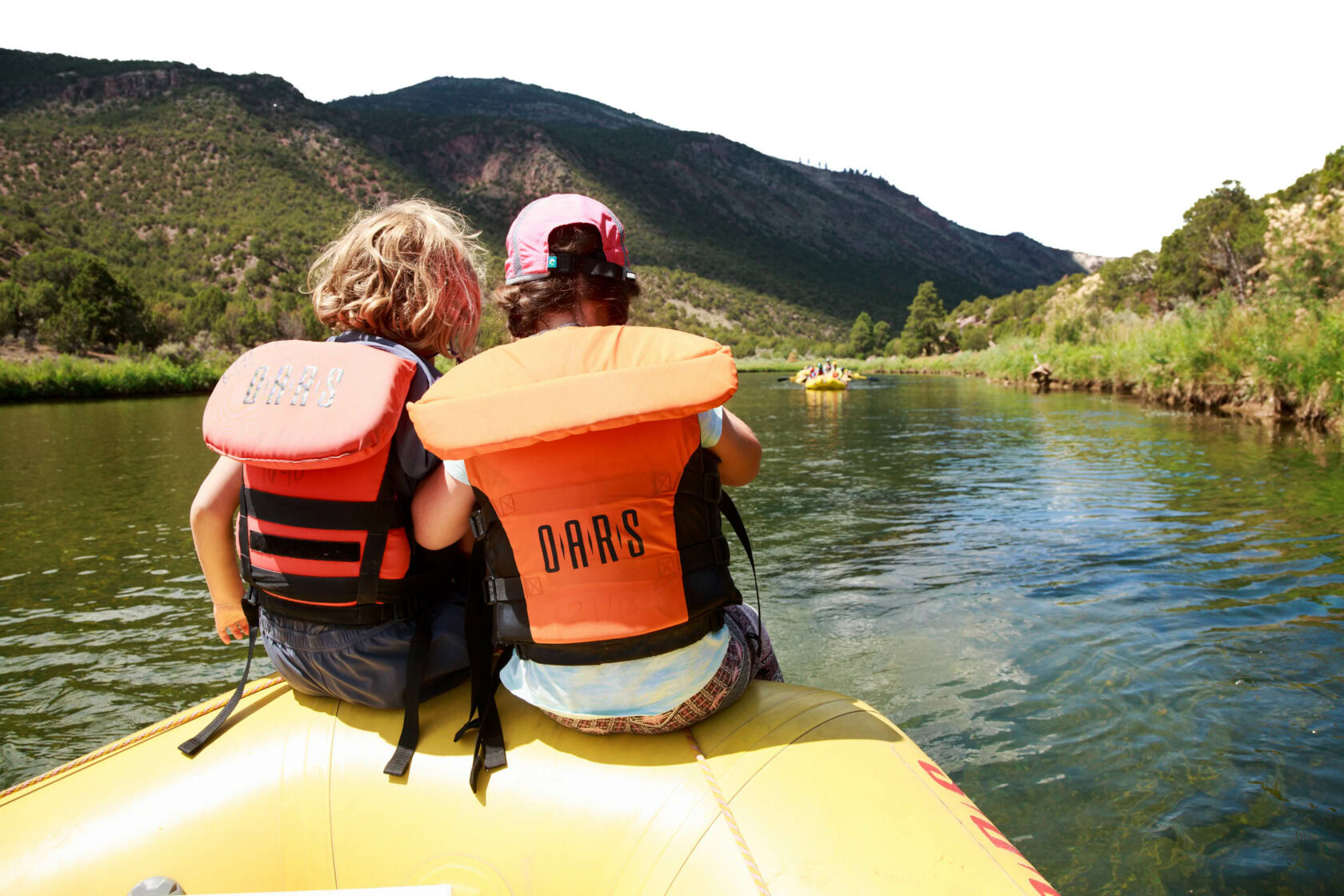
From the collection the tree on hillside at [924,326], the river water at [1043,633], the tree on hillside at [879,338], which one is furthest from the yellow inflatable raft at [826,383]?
the tree on hillside at [879,338]

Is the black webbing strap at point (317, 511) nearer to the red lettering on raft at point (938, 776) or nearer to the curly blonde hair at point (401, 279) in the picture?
the curly blonde hair at point (401, 279)

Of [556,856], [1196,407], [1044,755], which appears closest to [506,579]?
[556,856]

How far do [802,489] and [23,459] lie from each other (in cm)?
1343

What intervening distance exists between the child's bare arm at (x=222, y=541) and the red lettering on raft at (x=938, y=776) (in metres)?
1.84

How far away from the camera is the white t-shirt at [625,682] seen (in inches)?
69.8

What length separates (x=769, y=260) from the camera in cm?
10931

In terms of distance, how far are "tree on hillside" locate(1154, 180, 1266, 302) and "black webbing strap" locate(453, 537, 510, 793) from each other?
39635 millimetres

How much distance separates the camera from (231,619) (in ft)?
7.84

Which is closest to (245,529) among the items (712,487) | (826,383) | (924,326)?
(712,487)

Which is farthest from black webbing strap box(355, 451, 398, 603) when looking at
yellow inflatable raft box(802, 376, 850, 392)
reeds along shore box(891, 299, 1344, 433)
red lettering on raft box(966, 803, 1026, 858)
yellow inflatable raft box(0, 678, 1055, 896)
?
yellow inflatable raft box(802, 376, 850, 392)

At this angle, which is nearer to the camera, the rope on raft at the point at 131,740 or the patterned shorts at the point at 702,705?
the patterned shorts at the point at 702,705

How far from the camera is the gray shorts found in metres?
2.09

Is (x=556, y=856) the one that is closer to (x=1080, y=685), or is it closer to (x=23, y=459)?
(x=1080, y=685)

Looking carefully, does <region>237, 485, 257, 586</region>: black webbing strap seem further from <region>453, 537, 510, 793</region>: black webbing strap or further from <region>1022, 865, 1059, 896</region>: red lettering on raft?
<region>1022, 865, 1059, 896</region>: red lettering on raft
